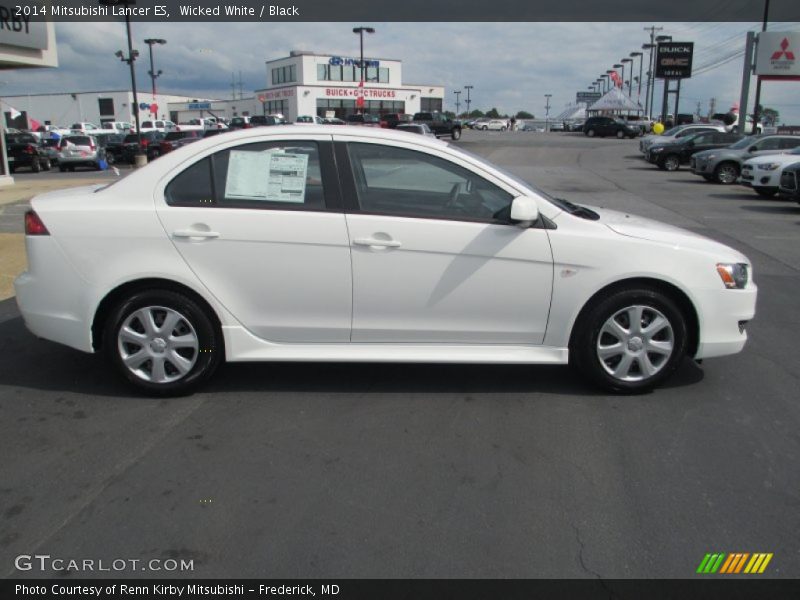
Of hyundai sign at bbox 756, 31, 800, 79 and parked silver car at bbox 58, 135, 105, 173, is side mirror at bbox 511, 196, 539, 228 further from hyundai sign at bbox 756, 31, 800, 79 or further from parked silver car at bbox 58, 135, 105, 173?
hyundai sign at bbox 756, 31, 800, 79

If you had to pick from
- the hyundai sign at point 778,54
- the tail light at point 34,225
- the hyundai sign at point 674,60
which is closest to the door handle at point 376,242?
the tail light at point 34,225

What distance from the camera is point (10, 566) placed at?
9.34 feet

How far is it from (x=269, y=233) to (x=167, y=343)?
3.23ft

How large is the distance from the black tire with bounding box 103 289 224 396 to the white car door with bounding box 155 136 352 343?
0.20 m

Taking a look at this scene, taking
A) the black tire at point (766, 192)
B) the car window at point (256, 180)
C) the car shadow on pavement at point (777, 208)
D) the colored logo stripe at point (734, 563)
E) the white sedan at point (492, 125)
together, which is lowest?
the colored logo stripe at point (734, 563)

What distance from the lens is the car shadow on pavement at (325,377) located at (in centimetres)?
477

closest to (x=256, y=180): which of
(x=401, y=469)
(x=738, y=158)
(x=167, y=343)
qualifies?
(x=167, y=343)

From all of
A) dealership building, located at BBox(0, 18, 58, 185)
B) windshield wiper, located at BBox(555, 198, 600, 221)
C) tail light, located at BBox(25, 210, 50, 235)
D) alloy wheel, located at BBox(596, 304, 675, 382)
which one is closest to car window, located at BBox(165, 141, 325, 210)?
tail light, located at BBox(25, 210, 50, 235)

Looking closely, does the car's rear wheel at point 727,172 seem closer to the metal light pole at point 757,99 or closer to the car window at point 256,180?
the metal light pole at point 757,99

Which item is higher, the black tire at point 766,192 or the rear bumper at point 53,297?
the rear bumper at point 53,297

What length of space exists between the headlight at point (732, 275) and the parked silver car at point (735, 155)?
19307mm
